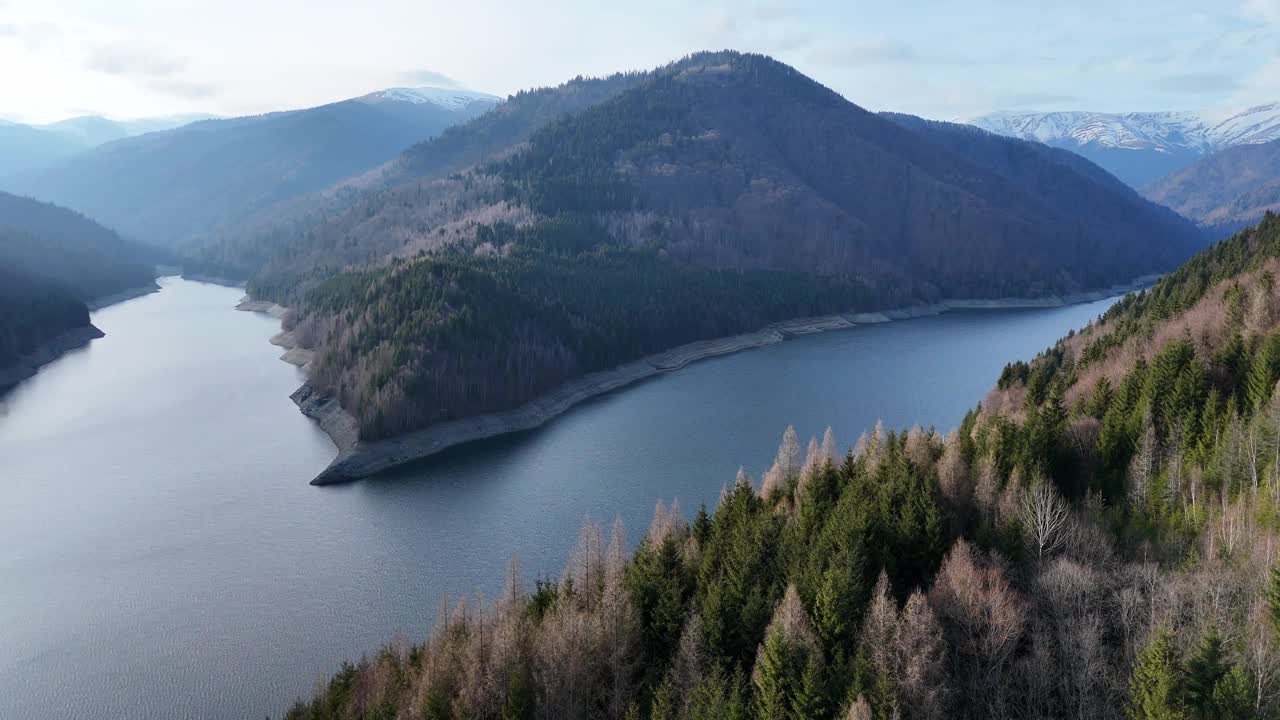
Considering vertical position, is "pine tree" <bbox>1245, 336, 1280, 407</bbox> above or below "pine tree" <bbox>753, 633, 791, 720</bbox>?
above

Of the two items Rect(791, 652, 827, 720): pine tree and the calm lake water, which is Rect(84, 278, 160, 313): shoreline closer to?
the calm lake water

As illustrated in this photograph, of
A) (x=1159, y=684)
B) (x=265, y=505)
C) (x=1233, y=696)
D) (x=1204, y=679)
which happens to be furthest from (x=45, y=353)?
(x=1233, y=696)

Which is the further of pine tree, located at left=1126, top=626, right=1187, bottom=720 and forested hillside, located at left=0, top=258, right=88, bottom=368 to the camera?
forested hillside, located at left=0, top=258, right=88, bottom=368

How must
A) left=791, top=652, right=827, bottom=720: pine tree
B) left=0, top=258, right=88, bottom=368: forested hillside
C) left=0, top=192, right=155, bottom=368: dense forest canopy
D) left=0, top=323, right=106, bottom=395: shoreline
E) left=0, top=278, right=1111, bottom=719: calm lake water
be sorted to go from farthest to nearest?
left=0, top=192, right=155, bottom=368: dense forest canopy < left=0, top=258, right=88, bottom=368: forested hillside < left=0, top=323, right=106, bottom=395: shoreline < left=0, top=278, right=1111, bottom=719: calm lake water < left=791, top=652, right=827, bottom=720: pine tree

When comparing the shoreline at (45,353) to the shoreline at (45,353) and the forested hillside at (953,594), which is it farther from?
the forested hillside at (953,594)

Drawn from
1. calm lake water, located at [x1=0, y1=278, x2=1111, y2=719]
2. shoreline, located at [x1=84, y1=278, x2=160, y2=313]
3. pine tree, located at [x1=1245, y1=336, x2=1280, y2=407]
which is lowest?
calm lake water, located at [x1=0, y1=278, x2=1111, y2=719]

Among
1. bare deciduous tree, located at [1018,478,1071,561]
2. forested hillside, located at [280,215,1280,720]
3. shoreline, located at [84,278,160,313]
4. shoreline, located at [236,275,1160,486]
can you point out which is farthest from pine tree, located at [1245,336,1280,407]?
shoreline, located at [84,278,160,313]

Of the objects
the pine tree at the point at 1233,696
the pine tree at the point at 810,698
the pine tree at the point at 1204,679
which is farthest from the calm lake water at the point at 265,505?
the pine tree at the point at 1233,696

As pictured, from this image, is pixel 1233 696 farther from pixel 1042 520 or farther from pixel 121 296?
pixel 121 296
